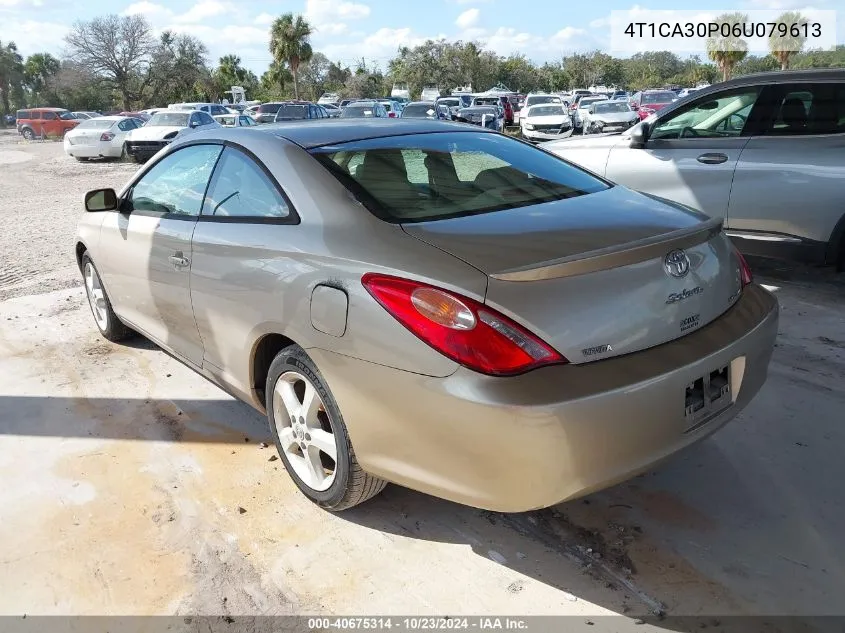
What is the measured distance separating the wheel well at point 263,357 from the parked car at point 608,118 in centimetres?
2073

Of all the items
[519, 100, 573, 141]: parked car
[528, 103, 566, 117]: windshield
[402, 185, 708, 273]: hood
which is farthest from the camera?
[528, 103, 566, 117]: windshield

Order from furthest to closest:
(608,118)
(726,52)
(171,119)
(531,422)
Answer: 1. (726,52)
2. (608,118)
3. (171,119)
4. (531,422)

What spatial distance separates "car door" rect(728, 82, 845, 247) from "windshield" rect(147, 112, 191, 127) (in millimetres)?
17770

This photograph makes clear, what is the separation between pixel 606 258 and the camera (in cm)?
225

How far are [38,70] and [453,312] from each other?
272 ft

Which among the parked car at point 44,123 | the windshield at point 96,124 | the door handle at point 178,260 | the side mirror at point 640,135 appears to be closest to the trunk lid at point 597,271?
the door handle at point 178,260

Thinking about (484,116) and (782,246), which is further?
(484,116)

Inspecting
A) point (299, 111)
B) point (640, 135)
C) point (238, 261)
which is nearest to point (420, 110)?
point (299, 111)

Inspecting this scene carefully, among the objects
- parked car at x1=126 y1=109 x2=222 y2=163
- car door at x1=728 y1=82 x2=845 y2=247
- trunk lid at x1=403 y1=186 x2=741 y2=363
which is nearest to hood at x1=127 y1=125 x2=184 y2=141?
parked car at x1=126 y1=109 x2=222 y2=163

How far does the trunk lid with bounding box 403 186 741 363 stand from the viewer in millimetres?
2154

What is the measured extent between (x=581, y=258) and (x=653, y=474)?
4.25 feet

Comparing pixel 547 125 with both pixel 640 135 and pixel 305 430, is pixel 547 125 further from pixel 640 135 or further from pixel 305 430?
pixel 305 430

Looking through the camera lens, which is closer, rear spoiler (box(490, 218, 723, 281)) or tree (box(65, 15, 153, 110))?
rear spoiler (box(490, 218, 723, 281))

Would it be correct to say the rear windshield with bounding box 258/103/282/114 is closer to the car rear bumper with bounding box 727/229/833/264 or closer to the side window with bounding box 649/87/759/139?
the side window with bounding box 649/87/759/139
